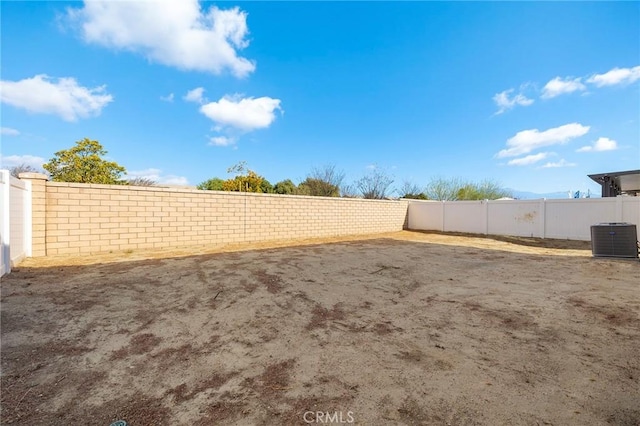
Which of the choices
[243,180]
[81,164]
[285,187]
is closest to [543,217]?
[285,187]

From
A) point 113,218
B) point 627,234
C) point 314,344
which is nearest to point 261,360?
point 314,344

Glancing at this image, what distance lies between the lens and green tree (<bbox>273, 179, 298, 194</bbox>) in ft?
74.3

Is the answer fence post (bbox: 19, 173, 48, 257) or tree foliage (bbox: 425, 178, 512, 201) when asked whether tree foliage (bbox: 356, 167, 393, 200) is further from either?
fence post (bbox: 19, 173, 48, 257)

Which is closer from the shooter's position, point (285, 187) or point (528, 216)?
point (528, 216)

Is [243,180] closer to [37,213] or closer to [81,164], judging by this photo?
[81,164]

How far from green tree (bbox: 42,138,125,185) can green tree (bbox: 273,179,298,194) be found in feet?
38.9

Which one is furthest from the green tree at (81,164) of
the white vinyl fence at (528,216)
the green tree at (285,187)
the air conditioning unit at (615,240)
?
the air conditioning unit at (615,240)

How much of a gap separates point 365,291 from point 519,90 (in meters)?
12.4

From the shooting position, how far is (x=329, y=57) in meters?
12.3

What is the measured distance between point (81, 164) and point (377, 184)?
19450 millimetres

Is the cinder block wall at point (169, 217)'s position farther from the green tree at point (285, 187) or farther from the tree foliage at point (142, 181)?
the tree foliage at point (142, 181)

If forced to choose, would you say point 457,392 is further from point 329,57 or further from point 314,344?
point 329,57

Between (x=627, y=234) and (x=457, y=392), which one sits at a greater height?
(x=627, y=234)

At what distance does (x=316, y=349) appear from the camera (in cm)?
247
